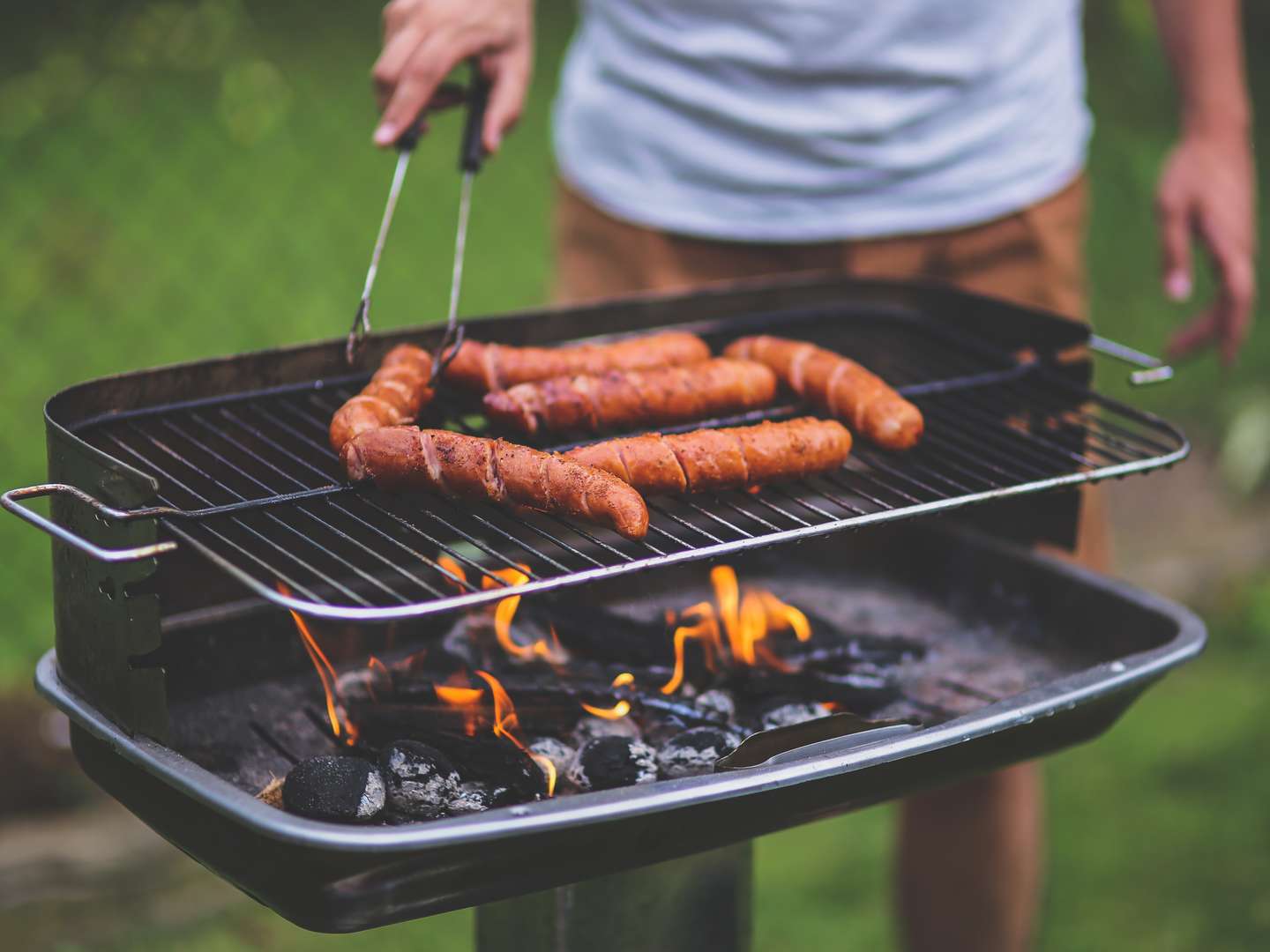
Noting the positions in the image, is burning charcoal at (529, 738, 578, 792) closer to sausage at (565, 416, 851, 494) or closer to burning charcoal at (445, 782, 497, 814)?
burning charcoal at (445, 782, 497, 814)

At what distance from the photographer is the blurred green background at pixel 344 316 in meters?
3.92

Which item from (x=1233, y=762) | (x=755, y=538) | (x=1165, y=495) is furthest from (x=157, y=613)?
(x=1165, y=495)

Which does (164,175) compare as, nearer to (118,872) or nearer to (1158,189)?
(118,872)

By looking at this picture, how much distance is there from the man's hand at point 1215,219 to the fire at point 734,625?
3.90 ft

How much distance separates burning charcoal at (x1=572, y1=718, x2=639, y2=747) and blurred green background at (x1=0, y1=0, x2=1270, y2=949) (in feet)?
6.36

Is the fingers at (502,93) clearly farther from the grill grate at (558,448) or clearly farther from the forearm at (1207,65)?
the forearm at (1207,65)

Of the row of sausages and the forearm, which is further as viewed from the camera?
the forearm

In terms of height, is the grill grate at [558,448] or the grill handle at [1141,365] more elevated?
the grill handle at [1141,365]

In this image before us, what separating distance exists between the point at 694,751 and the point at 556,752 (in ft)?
0.66

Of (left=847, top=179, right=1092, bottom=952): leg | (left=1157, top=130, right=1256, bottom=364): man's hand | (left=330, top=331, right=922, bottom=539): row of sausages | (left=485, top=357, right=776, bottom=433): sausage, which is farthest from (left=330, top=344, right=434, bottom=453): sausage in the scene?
(left=1157, top=130, right=1256, bottom=364): man's hand

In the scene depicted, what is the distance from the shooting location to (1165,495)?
586 cm

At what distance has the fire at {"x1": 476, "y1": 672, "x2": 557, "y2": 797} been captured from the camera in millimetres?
2027

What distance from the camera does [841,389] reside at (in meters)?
2.44

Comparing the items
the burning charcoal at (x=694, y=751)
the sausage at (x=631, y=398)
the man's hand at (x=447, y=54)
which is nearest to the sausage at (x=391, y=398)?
the sausage at (x=631, y=398)
